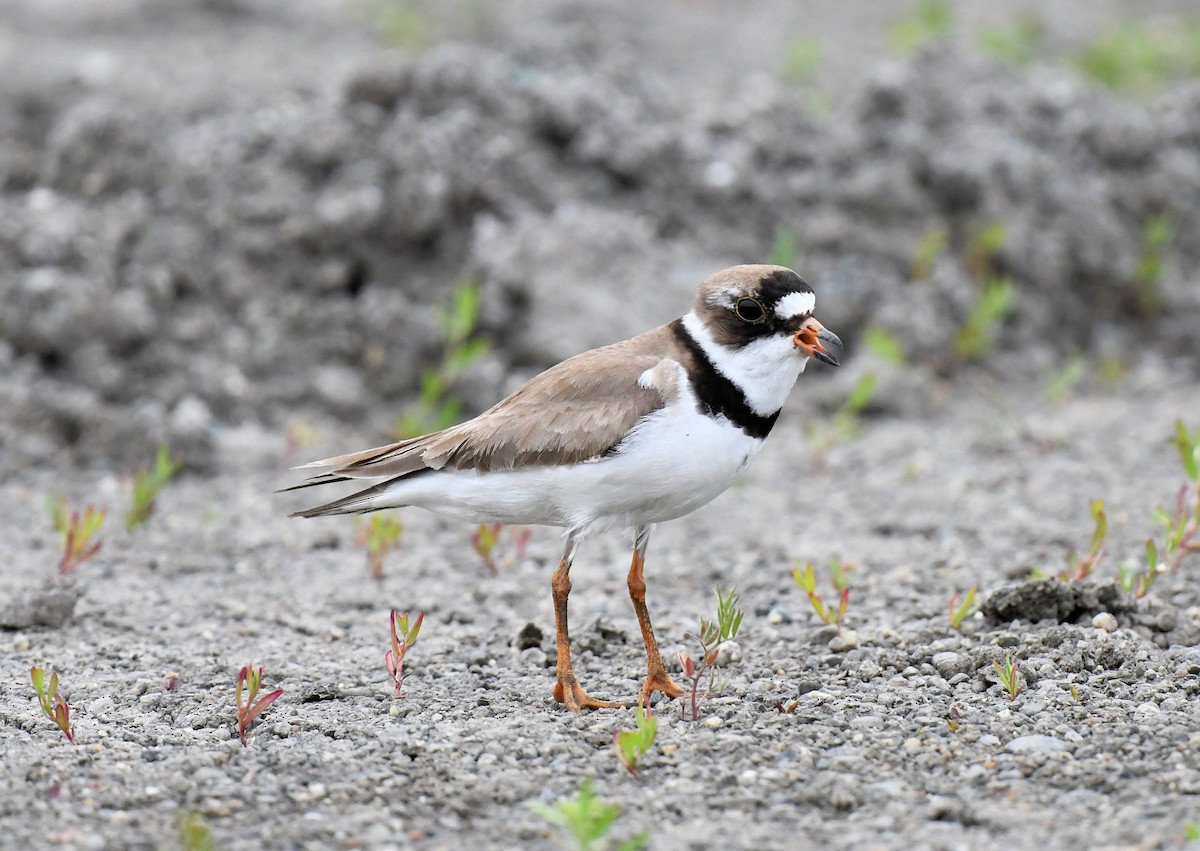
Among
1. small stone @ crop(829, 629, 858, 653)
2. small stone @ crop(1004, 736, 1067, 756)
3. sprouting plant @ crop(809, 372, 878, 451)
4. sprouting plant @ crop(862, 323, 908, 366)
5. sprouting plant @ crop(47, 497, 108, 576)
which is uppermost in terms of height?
sprouting plant @ crop(862, 323, 908, 366)

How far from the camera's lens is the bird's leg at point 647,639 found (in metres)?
4.28

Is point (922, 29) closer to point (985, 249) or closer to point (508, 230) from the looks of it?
point (985, 249)

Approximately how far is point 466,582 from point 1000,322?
3.99 m

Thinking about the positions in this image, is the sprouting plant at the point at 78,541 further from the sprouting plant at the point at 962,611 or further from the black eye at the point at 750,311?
the sprouting plant at the point at 962,611

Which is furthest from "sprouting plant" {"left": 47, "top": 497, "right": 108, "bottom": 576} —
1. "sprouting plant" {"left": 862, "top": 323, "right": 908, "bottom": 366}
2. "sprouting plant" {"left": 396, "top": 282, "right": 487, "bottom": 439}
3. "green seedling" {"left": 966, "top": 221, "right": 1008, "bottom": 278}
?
"green seedling" {"left": 966, "top": 221, "right": 1008, "bottom": 278}

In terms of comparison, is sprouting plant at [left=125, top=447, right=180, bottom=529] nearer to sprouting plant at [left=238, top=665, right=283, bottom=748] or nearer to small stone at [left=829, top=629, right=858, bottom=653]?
sprouting plant at [left=238, top=665, right=283, bottom=748]

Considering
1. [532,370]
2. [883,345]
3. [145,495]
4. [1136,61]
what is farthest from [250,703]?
[1136,61]

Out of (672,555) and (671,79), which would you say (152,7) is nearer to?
(671,79)

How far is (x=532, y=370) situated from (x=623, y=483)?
3127mm

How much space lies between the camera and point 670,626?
506 cm

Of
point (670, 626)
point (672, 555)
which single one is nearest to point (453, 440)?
point (670, 626)

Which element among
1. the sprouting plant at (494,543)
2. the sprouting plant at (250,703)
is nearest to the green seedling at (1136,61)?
the sprouting plant at (494,543)

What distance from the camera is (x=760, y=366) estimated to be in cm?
430

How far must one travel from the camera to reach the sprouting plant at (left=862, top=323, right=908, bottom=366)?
24.0ft
